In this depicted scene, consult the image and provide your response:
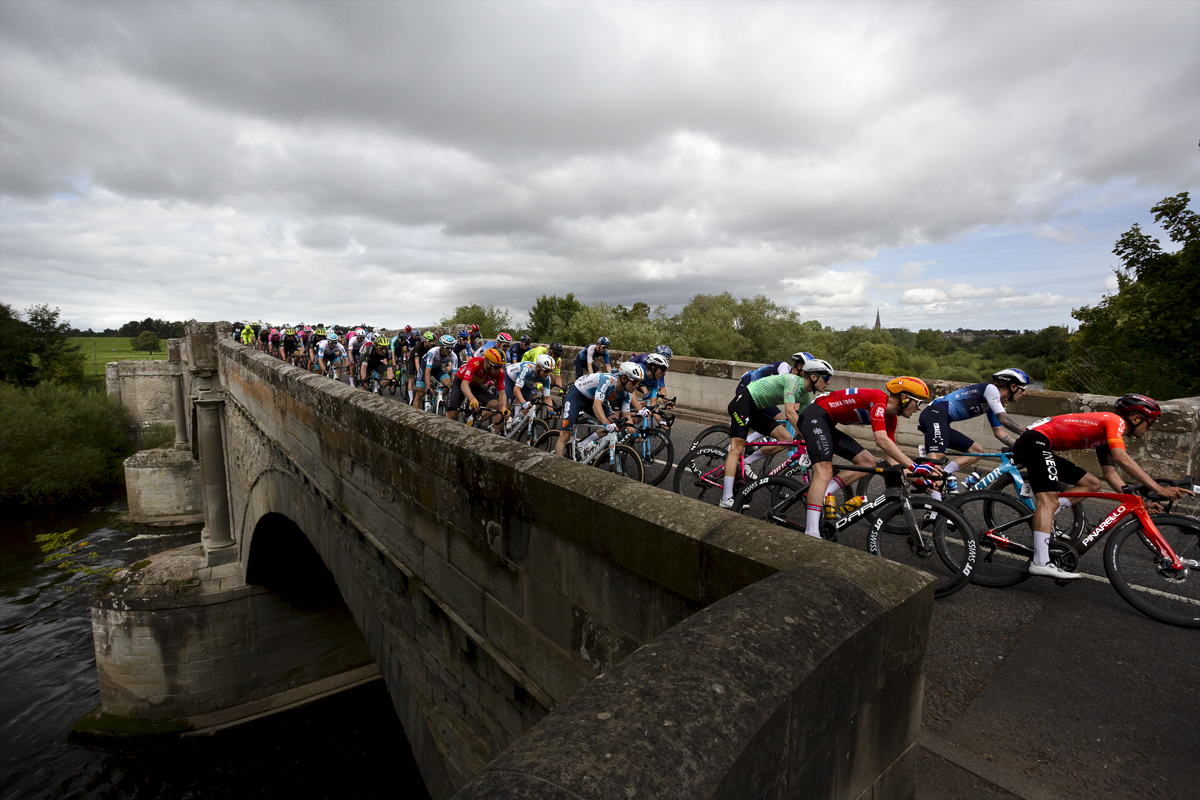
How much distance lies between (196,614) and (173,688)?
1778 millimetres

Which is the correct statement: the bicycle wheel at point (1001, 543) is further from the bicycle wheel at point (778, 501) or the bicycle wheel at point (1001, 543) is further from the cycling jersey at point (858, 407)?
the bicycle wheel at point (778, 501)

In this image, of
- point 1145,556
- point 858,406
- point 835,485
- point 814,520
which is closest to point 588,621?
point 814,520

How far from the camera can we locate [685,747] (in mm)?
1346

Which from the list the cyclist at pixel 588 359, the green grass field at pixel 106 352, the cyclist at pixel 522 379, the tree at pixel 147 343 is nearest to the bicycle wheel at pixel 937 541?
the cyclist at pixel 522 379

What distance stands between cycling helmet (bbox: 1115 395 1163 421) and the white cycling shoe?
142 centimetres

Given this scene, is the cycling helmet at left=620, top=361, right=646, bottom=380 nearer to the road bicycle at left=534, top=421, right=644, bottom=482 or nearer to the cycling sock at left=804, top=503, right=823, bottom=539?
the road bicycle at left=534, top=421, right=644, bottom=482

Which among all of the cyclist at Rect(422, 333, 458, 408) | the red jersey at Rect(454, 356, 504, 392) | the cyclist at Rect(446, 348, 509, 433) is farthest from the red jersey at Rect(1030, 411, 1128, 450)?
the cyclist at Rect(422, 333, 458, 408)

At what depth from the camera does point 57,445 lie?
39.6 meters

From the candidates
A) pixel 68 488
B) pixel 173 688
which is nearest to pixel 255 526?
pixel 173 688

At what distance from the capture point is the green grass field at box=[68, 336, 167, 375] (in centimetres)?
9144

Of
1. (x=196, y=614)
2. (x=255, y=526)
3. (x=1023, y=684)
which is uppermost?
(x=1023, y=684)

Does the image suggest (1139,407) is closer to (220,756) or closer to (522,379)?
(522,379)

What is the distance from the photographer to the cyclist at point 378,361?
1587cm

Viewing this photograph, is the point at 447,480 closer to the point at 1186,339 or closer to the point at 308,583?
the point at 308,583
